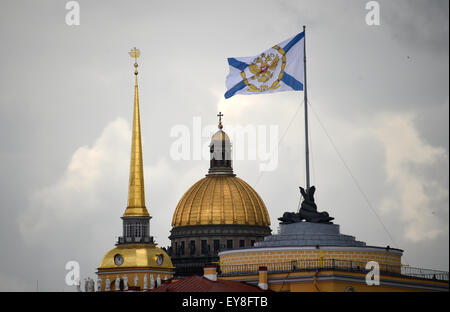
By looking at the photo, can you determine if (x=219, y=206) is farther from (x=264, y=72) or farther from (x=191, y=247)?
(x=264, y=72)

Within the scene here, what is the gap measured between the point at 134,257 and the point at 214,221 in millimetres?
16809

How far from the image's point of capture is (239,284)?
303ft

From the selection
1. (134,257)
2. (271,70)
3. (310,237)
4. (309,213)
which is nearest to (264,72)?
(271,70)

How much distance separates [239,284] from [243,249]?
7712 mm

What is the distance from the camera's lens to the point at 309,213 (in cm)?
9938

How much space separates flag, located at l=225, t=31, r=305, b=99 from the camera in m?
96.8

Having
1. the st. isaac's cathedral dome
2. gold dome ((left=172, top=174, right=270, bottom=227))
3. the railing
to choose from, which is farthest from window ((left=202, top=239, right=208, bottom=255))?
the railing

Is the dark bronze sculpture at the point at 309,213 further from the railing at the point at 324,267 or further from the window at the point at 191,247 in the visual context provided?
the window at the point at 191,247

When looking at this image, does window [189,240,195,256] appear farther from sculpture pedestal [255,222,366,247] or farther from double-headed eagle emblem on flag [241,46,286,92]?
double-headed eagle emblem on flag [241,46,286,92]

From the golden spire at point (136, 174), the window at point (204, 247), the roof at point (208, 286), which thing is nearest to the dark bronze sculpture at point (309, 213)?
the roof at point (208, 286)
